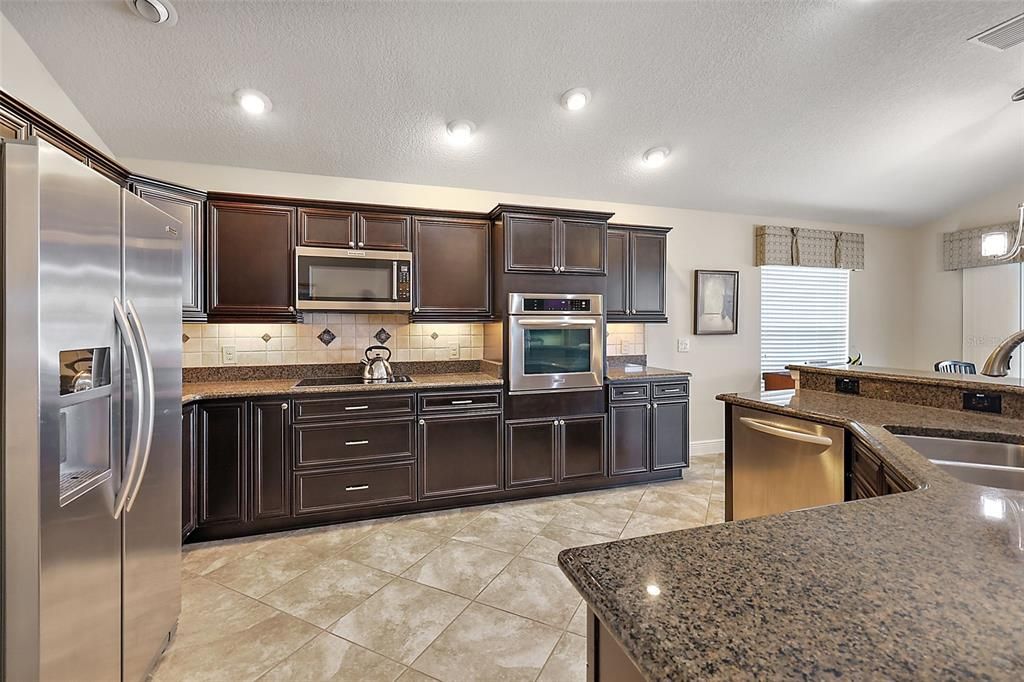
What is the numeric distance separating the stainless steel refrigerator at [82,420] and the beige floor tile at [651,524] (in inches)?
93.9

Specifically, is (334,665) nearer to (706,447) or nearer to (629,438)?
(629,438)

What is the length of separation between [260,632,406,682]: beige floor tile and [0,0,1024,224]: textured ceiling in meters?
2.83

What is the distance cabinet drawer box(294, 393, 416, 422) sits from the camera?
2.93 metres

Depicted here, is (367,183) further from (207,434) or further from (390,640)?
(390,640)

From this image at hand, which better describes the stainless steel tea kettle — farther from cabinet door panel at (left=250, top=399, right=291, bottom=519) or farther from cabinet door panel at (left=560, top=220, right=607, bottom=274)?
cabinet door panel at (left=560, top=220, right=607, bottom=274)

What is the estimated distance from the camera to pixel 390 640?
192cm

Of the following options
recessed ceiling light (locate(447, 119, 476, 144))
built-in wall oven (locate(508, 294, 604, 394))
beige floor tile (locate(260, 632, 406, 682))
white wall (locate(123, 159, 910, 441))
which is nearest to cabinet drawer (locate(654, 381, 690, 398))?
built-in wall oven (locate(508, 294, 604, 394))

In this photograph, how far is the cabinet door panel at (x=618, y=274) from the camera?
3.87 metres

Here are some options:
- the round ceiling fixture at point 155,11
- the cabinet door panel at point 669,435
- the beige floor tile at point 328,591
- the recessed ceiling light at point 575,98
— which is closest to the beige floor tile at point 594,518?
the cabinet door panel at point 669,435

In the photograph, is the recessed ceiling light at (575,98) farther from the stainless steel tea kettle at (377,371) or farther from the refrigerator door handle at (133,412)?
the refrigerator door handle at (133,412)

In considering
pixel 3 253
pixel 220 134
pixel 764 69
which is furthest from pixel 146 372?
pixel 764 69

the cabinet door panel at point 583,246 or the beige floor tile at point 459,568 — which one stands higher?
the cabinet door panel at point 583,246

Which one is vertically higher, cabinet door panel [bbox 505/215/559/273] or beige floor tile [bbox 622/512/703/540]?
cabinet door panel [bbox 505/215/559/273]

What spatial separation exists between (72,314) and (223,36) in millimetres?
1888
